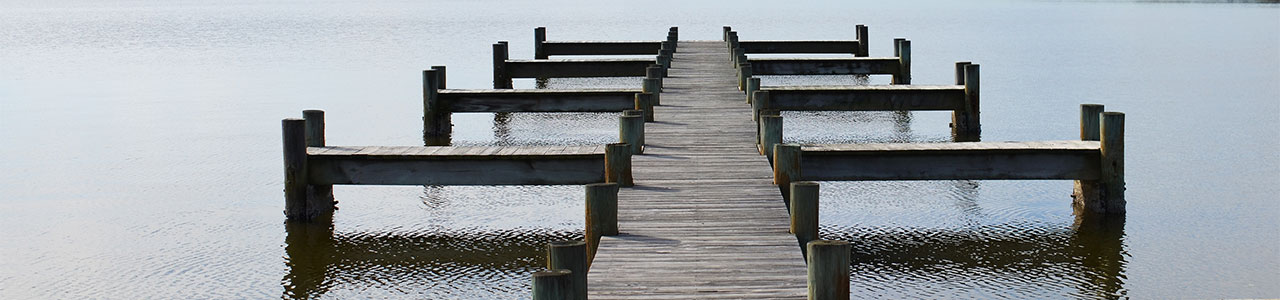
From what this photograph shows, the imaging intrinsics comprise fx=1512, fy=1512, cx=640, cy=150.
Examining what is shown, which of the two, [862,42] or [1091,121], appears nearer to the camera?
[1091,121]

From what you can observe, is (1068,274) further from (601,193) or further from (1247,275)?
(601,193)

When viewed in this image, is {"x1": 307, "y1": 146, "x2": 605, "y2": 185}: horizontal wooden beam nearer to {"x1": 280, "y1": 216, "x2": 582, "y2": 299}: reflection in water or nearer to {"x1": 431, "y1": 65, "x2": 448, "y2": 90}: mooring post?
{"x1": 280, "y1": 216, "x2": 582, "y2": 299}: reflection in water

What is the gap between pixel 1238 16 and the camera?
61.8 m

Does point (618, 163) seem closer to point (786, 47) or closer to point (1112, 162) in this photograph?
point (1112, 162)

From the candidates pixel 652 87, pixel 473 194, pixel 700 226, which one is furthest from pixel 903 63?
pixel 700 226

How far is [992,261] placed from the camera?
38.4 feet

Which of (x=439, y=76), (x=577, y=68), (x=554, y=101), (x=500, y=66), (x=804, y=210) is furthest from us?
(x=500, y=66)

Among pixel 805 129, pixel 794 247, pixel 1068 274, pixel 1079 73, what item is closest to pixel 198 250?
pixel 794 247

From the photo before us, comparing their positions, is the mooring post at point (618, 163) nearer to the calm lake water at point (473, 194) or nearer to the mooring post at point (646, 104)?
the calm lake water at point (473, 194)

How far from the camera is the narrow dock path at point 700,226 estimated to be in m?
8.09

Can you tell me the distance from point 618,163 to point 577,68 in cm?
1173

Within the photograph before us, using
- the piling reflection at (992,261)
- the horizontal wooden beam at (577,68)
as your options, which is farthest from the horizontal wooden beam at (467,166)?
the horizontal wooden beam at (577,68)

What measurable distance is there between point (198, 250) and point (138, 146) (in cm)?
773

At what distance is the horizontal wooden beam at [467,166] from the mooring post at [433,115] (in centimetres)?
564
